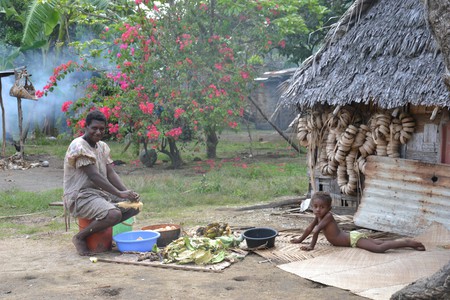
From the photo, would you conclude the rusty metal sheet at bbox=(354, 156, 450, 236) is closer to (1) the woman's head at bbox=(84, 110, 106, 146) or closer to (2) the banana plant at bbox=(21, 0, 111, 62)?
(1) the woman's head at bbox=(84, 110, 106, 146)

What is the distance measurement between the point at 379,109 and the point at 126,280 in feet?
13.2

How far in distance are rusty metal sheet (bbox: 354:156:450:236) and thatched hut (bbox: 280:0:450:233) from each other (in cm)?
1

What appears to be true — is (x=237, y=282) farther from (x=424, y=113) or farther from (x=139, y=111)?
(x=139, y=111)

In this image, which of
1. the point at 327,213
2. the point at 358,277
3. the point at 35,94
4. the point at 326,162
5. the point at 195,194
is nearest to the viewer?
the point at 358,277

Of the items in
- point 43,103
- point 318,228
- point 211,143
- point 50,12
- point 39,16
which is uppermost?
point 50,12

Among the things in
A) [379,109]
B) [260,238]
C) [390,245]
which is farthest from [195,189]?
[390,245]

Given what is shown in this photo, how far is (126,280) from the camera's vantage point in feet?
16.8

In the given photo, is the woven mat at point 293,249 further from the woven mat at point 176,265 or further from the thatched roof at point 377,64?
the thatched roof at point 377,64

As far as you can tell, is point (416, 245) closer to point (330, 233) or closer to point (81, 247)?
point (330, 233)

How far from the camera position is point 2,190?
422 inches

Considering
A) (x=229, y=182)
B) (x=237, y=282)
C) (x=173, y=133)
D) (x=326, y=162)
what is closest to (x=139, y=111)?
(x=173, y=133)

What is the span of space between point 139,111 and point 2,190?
3.41 meters

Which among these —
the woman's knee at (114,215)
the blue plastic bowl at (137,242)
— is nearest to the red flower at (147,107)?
the blue plastic bowl at (137,242)

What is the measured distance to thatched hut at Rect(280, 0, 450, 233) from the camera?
21.5 ft
